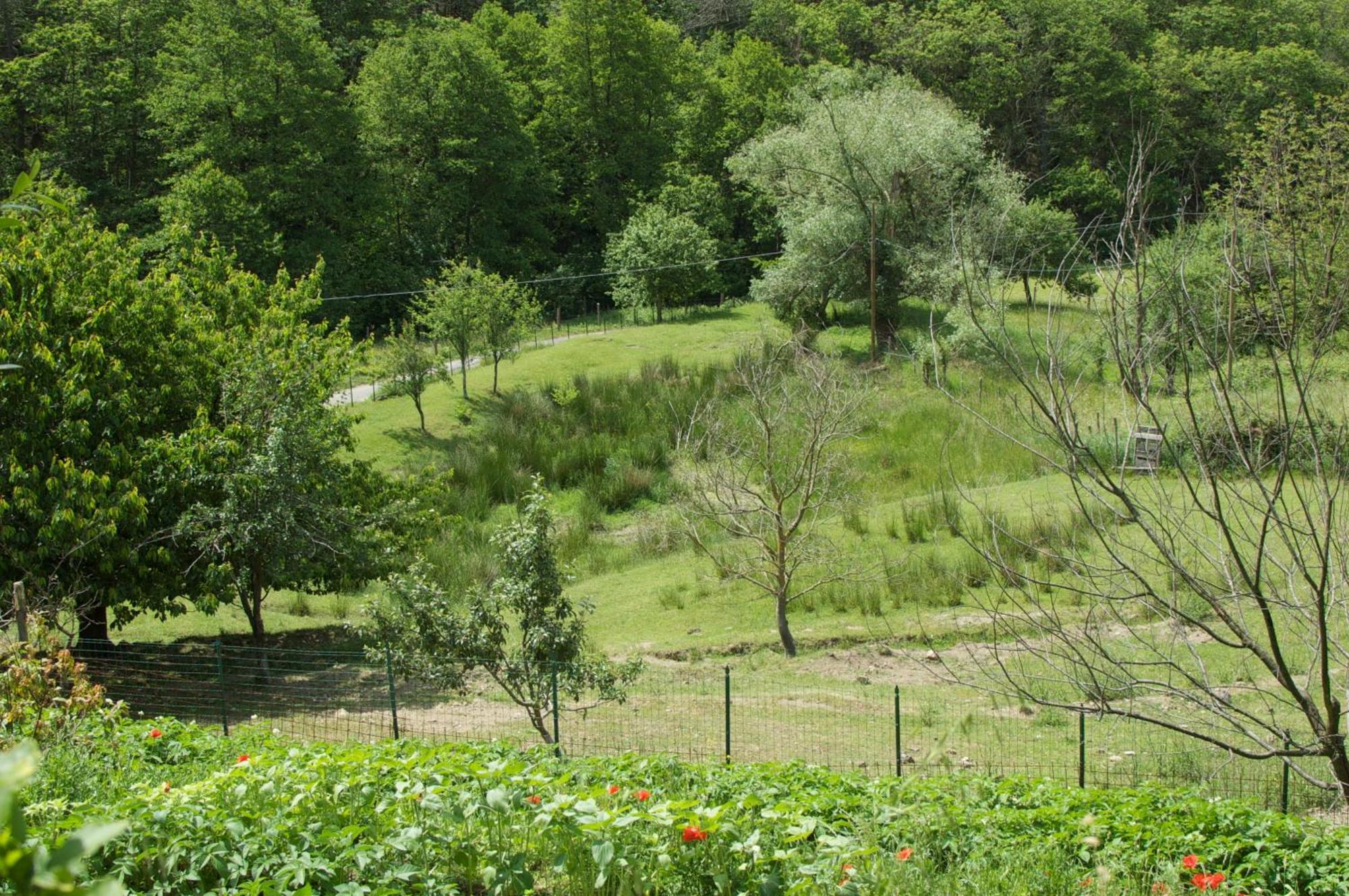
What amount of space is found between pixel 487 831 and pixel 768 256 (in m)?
48.5

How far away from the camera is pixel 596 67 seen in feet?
179

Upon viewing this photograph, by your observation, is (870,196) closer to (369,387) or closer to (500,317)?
(500,317)

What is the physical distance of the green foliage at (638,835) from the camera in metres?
5.11

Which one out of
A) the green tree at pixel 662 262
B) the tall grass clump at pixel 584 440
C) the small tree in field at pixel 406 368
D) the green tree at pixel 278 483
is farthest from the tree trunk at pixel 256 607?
the green tree at pixel 662 262

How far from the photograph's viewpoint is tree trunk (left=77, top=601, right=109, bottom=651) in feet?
54.2

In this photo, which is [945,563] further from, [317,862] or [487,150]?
[487,150]

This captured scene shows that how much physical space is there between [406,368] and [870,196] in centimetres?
1541

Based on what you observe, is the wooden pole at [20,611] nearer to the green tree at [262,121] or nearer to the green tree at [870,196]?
the green tree at [870,196]

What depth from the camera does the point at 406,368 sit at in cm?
2936

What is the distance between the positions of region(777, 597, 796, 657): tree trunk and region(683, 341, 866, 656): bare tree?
0.01m

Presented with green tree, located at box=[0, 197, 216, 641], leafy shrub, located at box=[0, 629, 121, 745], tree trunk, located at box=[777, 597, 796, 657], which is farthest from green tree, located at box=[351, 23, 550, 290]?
leafy shrub, located at box=[0, 629, 121, 745]

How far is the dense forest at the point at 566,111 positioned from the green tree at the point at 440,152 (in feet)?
0.41

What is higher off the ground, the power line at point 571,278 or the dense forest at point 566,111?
the dense forest at point 566,111

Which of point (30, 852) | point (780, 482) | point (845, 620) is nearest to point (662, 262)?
point (780, 482)
